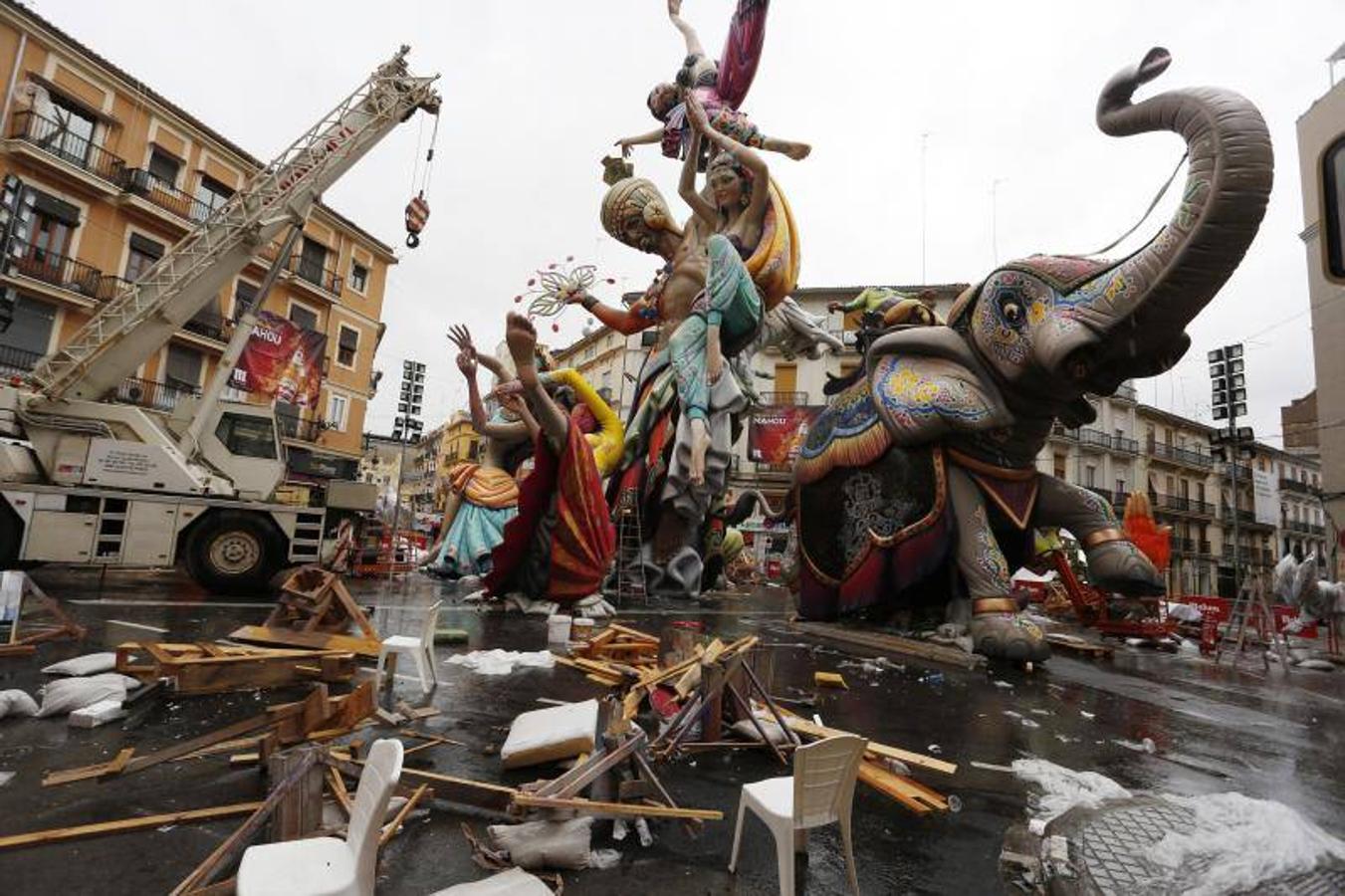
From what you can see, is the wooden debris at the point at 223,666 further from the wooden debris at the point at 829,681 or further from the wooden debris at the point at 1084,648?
the wooden debris at the point at 1084,648

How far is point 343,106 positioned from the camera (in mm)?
11844

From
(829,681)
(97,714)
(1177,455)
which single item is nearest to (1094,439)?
(1177,455)

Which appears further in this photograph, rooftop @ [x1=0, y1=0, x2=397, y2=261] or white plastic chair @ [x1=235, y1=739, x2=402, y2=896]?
rooftop @ [x1=0, y1=0, x2=397, y2=261]

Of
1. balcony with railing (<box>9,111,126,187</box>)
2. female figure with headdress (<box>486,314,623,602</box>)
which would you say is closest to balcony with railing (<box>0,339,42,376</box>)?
balcony with railing (<box>9,111,126,187</box>)

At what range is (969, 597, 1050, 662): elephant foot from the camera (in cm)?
596

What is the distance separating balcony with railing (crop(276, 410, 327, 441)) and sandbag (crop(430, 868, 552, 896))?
27024 mm

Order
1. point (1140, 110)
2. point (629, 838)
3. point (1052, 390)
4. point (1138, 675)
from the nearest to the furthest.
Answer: point (629, 838), point (1140, 110), point (1052, 390), point (1138, 675)

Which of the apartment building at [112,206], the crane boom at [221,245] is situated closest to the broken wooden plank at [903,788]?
the crane boom at [221,245]

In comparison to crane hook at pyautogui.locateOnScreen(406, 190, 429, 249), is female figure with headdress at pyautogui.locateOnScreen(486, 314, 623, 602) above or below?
below

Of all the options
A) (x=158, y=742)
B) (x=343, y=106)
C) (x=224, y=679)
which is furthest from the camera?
(x=343, y=106)

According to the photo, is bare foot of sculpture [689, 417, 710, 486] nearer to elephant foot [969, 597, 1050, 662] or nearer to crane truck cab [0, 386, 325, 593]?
elephant foot [969, 597, 1050, 662]

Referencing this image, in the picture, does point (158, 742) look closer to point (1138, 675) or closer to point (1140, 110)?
point (1140, 110)

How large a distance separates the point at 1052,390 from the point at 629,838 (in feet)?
18.4

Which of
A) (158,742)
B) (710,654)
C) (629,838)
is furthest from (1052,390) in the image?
(158,742)
